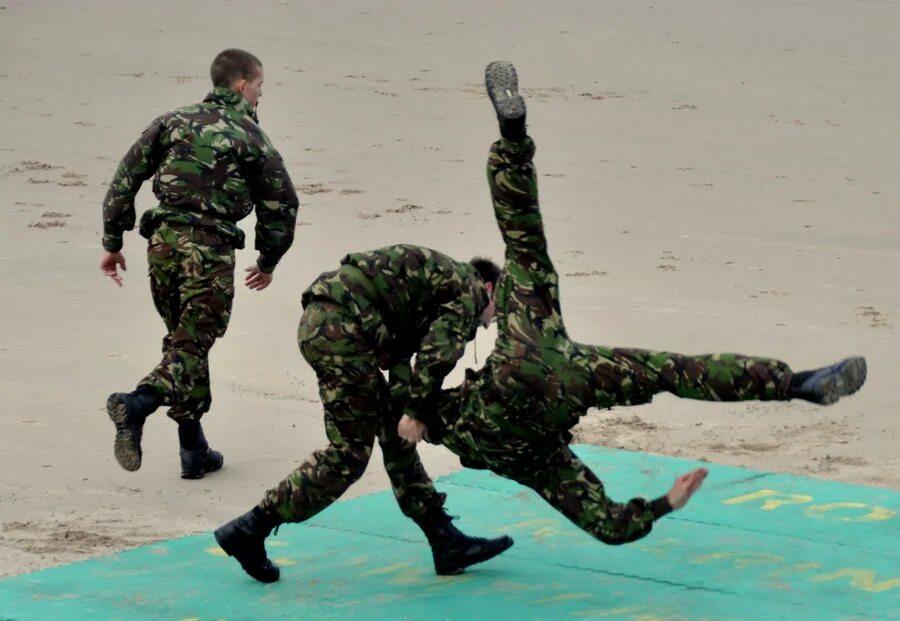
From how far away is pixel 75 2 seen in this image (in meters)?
22.3

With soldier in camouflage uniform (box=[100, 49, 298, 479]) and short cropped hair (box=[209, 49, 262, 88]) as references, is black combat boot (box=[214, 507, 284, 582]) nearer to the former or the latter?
soldier in camouflage uniform (box=[100, 49, 298, 479])

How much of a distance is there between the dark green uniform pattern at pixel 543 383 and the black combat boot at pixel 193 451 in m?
2.10

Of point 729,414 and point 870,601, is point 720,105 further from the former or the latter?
point 870,601

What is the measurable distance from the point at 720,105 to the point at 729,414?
965 centimetres

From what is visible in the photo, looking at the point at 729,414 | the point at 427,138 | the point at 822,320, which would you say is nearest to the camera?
the point at 729,414

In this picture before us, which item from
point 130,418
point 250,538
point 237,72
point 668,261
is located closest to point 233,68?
point 237,72

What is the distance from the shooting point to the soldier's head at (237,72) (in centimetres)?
820

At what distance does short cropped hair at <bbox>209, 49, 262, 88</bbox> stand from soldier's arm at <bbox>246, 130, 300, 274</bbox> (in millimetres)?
267

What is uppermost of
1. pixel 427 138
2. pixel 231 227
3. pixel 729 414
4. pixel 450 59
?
pixel 450 59

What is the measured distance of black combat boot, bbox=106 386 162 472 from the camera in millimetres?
7523

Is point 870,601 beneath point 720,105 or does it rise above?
beneath

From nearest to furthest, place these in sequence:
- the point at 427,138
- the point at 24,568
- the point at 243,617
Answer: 1. the point at 243,617
2. the point at 24,568
3. the point at 427,138

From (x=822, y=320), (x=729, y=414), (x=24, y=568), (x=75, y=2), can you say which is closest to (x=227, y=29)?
(x=75, y=2)

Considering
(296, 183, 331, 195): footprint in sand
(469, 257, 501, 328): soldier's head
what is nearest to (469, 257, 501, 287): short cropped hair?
(469, 257, 501, 328): soldier's head
